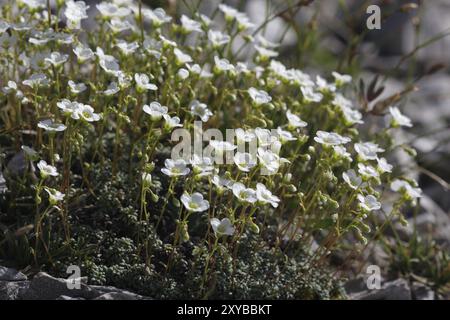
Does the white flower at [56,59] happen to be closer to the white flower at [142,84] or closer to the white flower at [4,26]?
the white flower at [4,26]

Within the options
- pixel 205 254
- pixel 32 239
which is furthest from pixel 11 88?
pixel 205 254

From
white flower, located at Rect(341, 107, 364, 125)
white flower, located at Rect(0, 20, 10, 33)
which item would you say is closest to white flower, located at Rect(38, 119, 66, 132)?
white flower, located at Rect(0, 20, 10, 33)

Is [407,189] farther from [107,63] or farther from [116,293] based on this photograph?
[107,63]

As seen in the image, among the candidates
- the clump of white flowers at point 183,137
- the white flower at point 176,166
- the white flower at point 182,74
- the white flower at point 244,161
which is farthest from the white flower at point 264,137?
the white flower at point 182,74

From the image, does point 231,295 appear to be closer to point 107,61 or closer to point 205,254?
point 205,254

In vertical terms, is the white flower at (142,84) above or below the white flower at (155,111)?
above

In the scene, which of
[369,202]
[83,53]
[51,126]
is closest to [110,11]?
[83,53]
